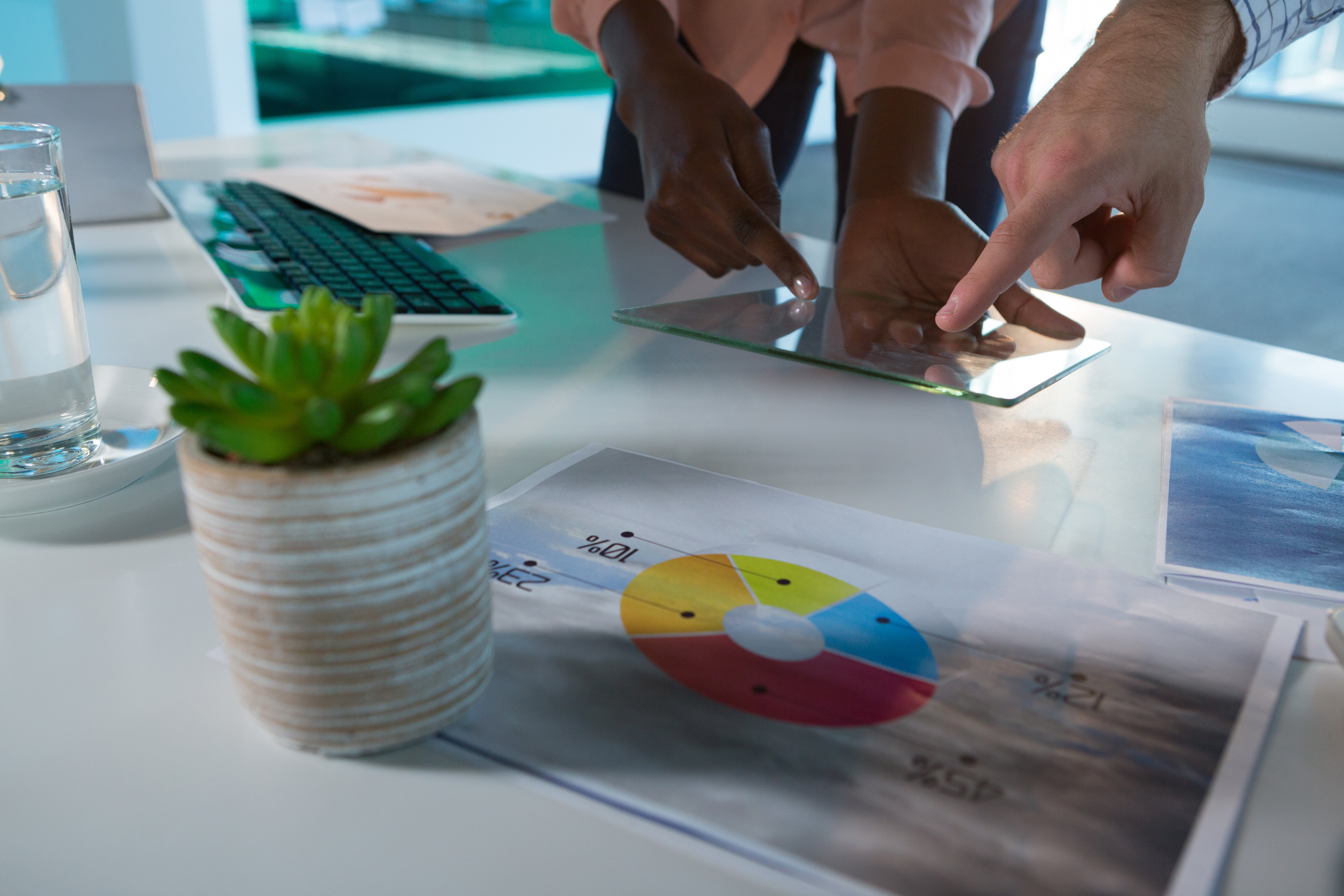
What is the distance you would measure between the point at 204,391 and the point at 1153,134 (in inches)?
19.4

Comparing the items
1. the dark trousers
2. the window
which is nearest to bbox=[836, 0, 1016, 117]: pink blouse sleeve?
the dark trousers

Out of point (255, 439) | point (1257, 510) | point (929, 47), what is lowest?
point (1257, 510)

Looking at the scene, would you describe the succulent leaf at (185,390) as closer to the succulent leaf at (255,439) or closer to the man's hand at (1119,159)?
the succulent leaf at (255,439)

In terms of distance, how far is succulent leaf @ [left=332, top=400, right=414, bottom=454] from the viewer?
0.24 meters

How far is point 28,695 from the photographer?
1.06ft

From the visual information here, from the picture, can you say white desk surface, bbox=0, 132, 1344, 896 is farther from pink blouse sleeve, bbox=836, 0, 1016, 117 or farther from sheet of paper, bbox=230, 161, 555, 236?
pink blouse sleeve, bbox=836, 0, 1016, 117

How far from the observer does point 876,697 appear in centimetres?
31

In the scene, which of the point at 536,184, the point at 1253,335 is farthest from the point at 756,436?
the point at 1253,335

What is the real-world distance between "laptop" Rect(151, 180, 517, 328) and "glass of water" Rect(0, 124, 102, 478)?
160mm

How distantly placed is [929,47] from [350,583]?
85 cm

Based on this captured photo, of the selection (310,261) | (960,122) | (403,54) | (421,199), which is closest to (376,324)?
(310,261)

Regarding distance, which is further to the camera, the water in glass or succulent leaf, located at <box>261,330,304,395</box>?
the water in glass

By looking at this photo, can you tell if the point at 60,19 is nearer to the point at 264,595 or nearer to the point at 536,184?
the point at 536,184

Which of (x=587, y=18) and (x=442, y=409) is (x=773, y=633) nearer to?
(x=442, y=409)
